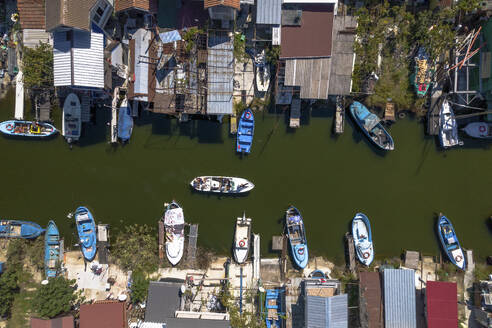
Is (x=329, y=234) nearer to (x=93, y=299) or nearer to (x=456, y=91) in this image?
(x=456, y=91)

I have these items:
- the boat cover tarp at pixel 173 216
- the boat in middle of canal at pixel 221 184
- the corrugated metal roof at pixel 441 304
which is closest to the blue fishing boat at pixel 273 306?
the boat in middle of canal at pixel 221 184

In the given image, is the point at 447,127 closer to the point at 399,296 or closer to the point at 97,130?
the point at 399,296

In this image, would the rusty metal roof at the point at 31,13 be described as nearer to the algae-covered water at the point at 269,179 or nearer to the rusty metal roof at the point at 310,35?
the algae-covered water at the point at 269,179

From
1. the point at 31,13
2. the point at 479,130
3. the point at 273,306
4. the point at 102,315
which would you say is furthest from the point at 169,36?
the point at 479,130

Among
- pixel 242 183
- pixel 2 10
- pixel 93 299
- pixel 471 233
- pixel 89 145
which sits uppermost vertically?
pixel 2 10

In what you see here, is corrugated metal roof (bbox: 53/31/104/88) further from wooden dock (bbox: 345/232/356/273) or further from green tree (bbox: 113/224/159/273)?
wooden dock (bbox: 345/232/356/273)

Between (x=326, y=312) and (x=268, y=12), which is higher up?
(x=268, y=12)

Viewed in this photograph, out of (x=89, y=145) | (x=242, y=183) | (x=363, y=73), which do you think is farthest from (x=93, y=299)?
(x=363, y=73)

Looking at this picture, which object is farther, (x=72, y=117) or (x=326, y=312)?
(x=72, y=117)
